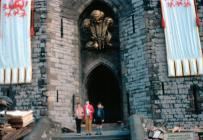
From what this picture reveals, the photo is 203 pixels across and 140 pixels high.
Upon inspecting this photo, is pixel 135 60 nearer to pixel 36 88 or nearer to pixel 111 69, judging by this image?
pixel 111 69

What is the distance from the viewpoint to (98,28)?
1487 cm

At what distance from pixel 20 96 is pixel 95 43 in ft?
12.7

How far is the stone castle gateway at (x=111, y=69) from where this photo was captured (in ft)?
40.5

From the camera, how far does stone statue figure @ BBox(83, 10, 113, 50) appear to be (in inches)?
580

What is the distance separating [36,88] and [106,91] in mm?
3731

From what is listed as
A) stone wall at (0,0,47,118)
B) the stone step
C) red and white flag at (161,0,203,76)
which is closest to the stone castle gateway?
stone wall at (0,0,47,118)

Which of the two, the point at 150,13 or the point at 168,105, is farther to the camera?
the point at 150,13

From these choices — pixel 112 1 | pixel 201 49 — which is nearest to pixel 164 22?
pixel 201 49

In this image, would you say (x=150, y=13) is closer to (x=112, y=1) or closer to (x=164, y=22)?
(x=164, y=22)

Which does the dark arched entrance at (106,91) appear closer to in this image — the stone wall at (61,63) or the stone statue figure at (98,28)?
the stone statue figure at (98,28)

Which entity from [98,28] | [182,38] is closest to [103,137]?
[182,38]

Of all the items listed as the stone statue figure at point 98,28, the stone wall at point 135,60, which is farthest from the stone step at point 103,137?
the stone statue figure at point 98,28

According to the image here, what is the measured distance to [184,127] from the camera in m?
12.0

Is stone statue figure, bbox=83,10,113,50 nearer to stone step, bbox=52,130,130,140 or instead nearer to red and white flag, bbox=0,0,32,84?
red and white flag, bbox=0,0,32,84
